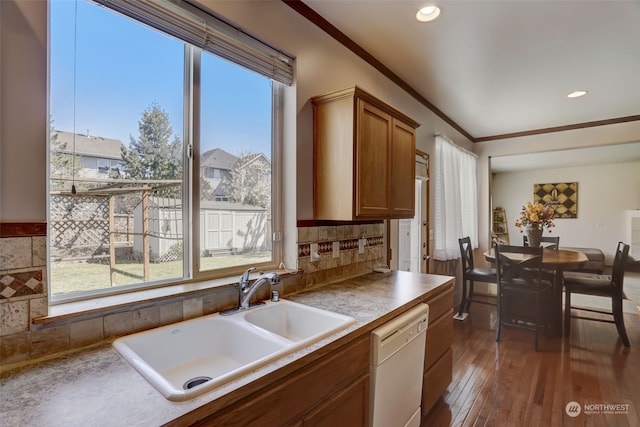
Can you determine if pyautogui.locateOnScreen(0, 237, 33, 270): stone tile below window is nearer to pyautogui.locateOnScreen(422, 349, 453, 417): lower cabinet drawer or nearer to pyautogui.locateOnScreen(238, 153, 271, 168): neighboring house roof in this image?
pyautogui.locateOnScreen(238, 153, 271, 168): neighboring house roof

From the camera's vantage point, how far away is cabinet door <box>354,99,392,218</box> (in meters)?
1.86

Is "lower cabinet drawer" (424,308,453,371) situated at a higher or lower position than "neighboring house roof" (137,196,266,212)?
lower

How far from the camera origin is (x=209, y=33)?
1.48 metres

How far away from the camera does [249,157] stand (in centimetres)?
183

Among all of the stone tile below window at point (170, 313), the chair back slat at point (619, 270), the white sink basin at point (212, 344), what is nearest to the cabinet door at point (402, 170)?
the white sink basin at point (212, 344)

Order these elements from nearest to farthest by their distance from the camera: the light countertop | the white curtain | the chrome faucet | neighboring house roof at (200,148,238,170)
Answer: the light countertop → the chrome faucet → neighboring house roof at (200,148,238,170) → the white curtain

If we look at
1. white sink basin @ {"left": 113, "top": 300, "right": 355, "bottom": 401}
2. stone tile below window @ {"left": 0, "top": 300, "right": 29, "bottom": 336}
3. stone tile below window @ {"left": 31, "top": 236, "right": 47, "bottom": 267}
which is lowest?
white sink basin @ {"left": 113, "top": 300, "right": 355, "bottom": 401}

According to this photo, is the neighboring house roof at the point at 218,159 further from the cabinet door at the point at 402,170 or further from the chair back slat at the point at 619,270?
the chair back slat at the point at 619,270

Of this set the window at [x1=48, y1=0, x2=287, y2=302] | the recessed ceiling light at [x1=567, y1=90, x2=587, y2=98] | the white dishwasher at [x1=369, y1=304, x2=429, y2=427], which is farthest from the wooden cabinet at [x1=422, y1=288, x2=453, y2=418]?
the recessed ceiling light at [x1=567, y1=90, x2=587, y2=98]

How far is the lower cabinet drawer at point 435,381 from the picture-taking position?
1.87 metres

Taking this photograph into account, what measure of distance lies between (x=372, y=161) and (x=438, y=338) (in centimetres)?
123

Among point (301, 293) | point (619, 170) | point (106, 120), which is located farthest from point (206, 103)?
point (619, 170)

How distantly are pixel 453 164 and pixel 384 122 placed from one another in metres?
2.32

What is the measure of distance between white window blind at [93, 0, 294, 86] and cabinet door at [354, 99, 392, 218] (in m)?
0.54
